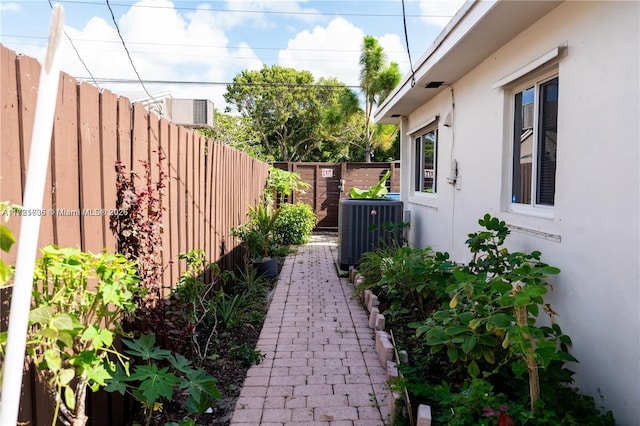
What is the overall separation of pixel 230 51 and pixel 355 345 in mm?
18409

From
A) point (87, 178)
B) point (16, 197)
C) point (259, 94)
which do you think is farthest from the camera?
point (259, 94)

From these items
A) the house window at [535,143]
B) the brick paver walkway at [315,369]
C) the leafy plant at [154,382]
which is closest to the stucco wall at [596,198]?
the house window at [535,143]

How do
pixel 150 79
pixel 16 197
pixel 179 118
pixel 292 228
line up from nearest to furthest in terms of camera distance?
pixel 16 197
pixel 292 228
pixel 179 118
pixel 150 79

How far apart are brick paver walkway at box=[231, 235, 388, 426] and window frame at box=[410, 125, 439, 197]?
2174 mm

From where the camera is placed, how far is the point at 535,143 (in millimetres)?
3518

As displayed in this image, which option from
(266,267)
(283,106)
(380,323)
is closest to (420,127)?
(266,267)

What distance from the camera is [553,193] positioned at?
3.30 metres

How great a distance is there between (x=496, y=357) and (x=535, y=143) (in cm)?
171

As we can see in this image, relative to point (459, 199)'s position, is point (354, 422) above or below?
below

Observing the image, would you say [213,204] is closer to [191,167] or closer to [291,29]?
[191,167]

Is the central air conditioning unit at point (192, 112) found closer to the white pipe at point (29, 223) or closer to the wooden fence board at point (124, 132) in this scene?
the wooden fence board at point (124, 132)

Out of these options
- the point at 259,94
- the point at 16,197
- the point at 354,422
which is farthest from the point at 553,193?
the point at 259,94

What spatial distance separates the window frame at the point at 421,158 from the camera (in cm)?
654

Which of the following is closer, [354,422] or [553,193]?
[354,422]
